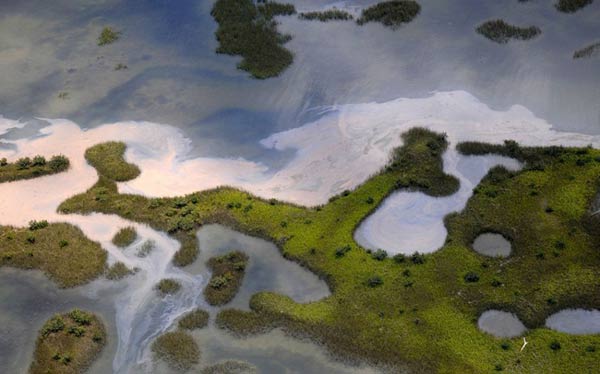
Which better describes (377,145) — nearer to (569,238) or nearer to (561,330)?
(569,238)

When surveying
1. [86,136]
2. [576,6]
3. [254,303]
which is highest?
[576,6]

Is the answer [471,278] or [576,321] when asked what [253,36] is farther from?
[576,321]

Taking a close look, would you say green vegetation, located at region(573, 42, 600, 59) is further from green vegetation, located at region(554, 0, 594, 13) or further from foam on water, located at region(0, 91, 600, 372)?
foam on water, located at region(0, 91, 600, 372)

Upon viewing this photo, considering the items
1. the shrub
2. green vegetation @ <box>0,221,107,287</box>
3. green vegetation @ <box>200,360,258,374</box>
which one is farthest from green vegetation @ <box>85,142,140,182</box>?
the shrub

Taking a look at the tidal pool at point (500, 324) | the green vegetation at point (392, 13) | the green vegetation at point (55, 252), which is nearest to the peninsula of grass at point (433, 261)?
the tidal pool at point (500, 324)

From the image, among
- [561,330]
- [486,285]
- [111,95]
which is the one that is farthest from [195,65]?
[561,330]

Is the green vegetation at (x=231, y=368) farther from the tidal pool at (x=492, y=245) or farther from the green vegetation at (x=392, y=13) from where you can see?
the green vegetation at (x=392, y=13)
